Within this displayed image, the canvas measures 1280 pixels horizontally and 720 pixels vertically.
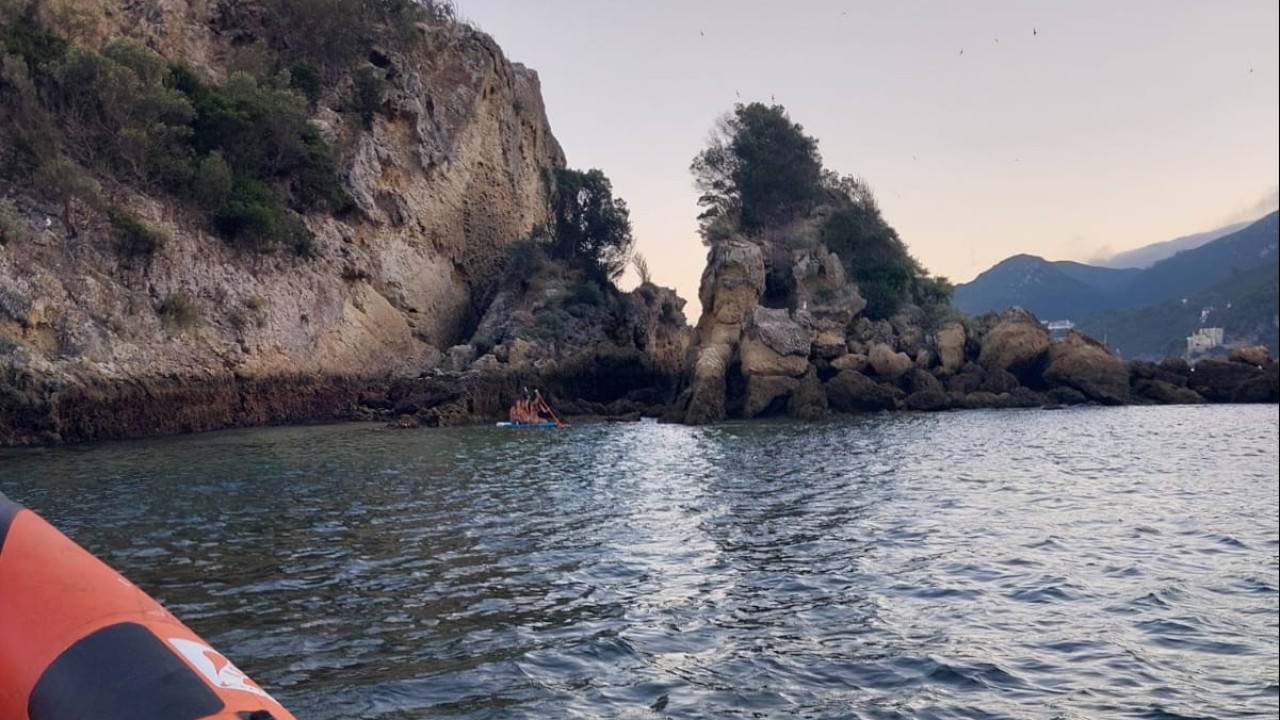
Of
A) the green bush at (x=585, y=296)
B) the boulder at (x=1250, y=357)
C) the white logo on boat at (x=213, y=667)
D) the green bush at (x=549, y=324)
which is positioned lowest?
the white logo on boat at (x=213, y=667)

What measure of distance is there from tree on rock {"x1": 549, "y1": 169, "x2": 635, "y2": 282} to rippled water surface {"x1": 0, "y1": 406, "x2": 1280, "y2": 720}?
1165 inches

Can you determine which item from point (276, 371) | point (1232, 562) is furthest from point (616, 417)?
point (1232, 562)

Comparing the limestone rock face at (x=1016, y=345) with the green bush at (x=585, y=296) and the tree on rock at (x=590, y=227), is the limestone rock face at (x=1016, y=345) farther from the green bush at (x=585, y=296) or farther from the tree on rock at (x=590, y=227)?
the tree on rock at (x=590, y=227)

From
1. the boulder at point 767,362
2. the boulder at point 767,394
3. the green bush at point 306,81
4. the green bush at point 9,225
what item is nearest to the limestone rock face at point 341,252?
the green bush at point 9,225

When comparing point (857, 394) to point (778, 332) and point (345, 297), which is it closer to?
point (778, 332)

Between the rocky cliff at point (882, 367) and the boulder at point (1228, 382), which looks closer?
the rocky cliff at point (882, 367)

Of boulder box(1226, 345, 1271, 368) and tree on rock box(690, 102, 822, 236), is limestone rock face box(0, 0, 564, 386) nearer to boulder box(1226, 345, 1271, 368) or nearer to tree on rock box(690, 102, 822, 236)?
tree on rock box(690, 102, 822, 236)

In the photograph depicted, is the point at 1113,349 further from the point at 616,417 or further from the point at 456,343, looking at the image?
the point at 456,343

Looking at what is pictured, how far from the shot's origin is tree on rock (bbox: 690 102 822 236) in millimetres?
52938

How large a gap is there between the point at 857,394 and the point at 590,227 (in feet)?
67.7

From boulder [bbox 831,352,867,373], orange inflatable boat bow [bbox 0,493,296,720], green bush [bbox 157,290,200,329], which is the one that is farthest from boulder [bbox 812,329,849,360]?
orange inflatable boat bow [bbox 0,493,296,720]

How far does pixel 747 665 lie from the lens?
22.3 feet

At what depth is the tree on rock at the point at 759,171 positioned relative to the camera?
52938 millimetres

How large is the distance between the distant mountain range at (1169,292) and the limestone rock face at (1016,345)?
28.7 inches
